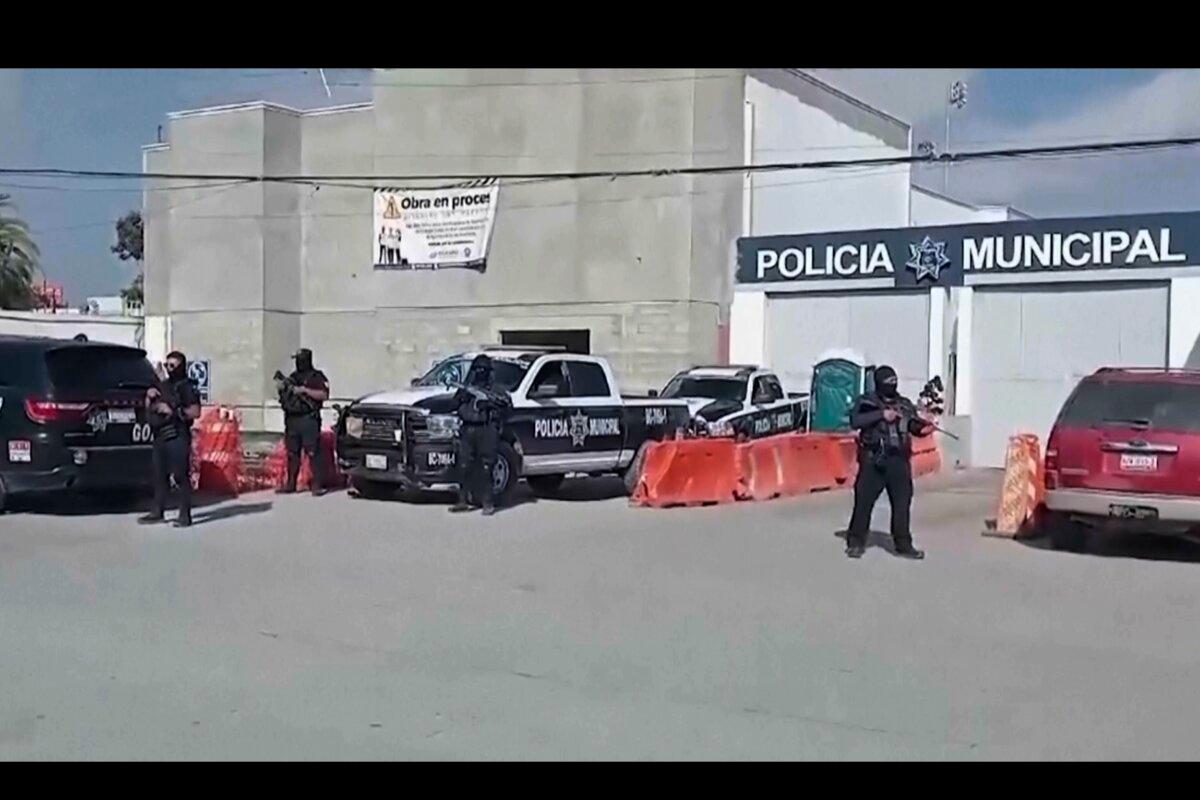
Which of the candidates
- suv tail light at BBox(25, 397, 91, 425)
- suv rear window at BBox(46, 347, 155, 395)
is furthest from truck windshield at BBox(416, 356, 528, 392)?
suv tail light at BBox(25, 397, 91, 425)

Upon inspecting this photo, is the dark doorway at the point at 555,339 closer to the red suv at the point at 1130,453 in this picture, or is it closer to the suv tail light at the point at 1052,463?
the suv tail light at the point at 1052,463

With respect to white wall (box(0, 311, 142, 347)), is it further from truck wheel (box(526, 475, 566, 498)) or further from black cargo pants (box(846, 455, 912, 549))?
black cargo pants (box(846, 455, 912, 549))

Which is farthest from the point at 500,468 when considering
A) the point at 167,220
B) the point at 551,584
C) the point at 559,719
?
the point at 167,220

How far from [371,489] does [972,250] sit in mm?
13851

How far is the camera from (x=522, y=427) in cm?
1703

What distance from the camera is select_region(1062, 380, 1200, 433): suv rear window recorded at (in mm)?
12766

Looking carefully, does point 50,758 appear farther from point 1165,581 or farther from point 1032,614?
point 1165,581

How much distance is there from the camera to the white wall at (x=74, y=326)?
135 feet

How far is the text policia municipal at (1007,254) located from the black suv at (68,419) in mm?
16062

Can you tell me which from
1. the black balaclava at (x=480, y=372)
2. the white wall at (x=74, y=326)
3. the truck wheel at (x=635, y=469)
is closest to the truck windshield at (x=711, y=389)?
the truck wheel at (x=635, y=469)

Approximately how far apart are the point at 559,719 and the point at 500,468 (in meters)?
9.70

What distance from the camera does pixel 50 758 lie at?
603 cm
